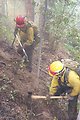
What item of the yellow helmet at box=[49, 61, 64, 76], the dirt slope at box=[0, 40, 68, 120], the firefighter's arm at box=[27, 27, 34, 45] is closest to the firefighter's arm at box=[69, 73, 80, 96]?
the yellow helmet at box=[49, 61, 64, 76]

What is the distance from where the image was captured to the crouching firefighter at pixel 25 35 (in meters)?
9.20

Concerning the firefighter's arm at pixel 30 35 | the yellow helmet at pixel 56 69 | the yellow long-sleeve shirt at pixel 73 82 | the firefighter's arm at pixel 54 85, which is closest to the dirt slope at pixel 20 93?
the firefighter's arm at pixel 54 85

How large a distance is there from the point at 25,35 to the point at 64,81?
9.37 feet

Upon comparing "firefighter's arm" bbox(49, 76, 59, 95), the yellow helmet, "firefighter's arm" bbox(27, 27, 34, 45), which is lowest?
"firefighter's arm" bbox(49, 76, 59, 95)

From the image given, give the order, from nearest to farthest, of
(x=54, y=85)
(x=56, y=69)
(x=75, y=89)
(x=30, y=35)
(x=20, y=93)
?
(x=56, y=69) → (x=75, y=89) → (x=54, y=85) → (x=20, y=93) → (x=30, y=35)

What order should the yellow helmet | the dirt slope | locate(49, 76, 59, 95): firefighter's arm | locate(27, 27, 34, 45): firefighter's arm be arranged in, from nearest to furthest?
the yellow helmet → the dirt slope → locate(49, 76, 59, 95): firefighter's arm → locate(27, 27, 34, 45): firefighter's arm

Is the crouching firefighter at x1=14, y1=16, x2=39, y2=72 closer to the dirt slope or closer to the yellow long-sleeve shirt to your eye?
the dirt slope

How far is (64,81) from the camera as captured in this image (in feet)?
23.6

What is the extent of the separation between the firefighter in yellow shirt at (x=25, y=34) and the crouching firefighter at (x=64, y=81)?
2384mm

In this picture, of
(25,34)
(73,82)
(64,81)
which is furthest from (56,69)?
(25,34)

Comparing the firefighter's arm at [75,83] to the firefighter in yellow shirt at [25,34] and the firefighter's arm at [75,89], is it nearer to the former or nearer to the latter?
the firefighter's arm at [75,89]

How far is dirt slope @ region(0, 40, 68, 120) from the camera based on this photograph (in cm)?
717

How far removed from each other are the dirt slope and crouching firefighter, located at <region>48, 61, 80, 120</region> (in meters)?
0.68

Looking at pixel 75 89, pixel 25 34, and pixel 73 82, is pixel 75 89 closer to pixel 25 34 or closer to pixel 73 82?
pixel 73 82
